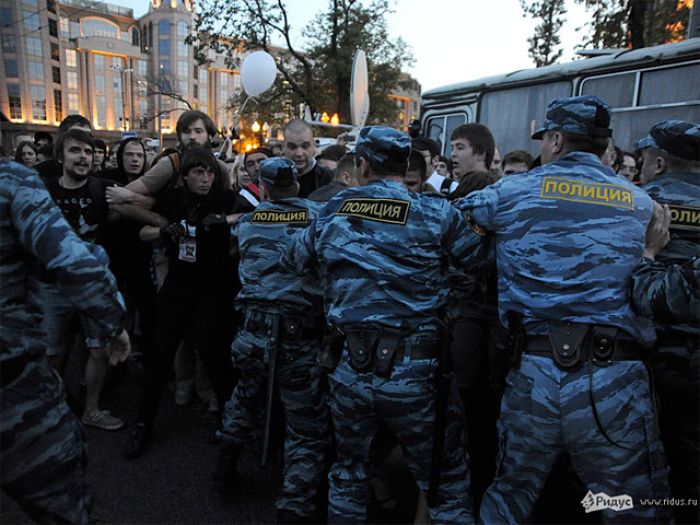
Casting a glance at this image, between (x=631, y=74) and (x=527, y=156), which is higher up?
(x=631, y=74)

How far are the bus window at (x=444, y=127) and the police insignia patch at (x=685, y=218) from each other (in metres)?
5.98

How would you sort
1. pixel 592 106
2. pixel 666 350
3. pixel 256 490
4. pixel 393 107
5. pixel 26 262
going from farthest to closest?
pixel 393 107
pixel 256 490
pixel 666 350
pixel 592 106
pixel 26 262

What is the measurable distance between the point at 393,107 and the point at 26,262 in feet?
85.2

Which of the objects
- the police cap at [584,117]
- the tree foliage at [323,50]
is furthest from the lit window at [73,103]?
the police cap at [584,117]

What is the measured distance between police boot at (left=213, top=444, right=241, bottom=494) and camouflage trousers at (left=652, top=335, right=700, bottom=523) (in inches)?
91.7

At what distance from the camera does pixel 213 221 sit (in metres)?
3.38

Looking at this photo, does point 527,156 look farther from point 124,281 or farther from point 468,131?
point 124,281

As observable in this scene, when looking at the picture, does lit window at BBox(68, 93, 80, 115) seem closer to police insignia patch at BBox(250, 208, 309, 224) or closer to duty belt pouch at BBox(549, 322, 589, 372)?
police insignia patch at BBox(250, 208, 309, 224)

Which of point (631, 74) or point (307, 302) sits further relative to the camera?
point (631, 74)

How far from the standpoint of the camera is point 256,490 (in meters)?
3.02

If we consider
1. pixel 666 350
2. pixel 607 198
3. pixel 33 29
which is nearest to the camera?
pixel 607 198

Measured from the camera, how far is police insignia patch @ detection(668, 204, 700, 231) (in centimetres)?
224

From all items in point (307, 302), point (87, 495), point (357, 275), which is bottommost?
point (87, 495)

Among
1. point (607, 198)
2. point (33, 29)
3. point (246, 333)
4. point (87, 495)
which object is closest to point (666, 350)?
point (607, 198)
